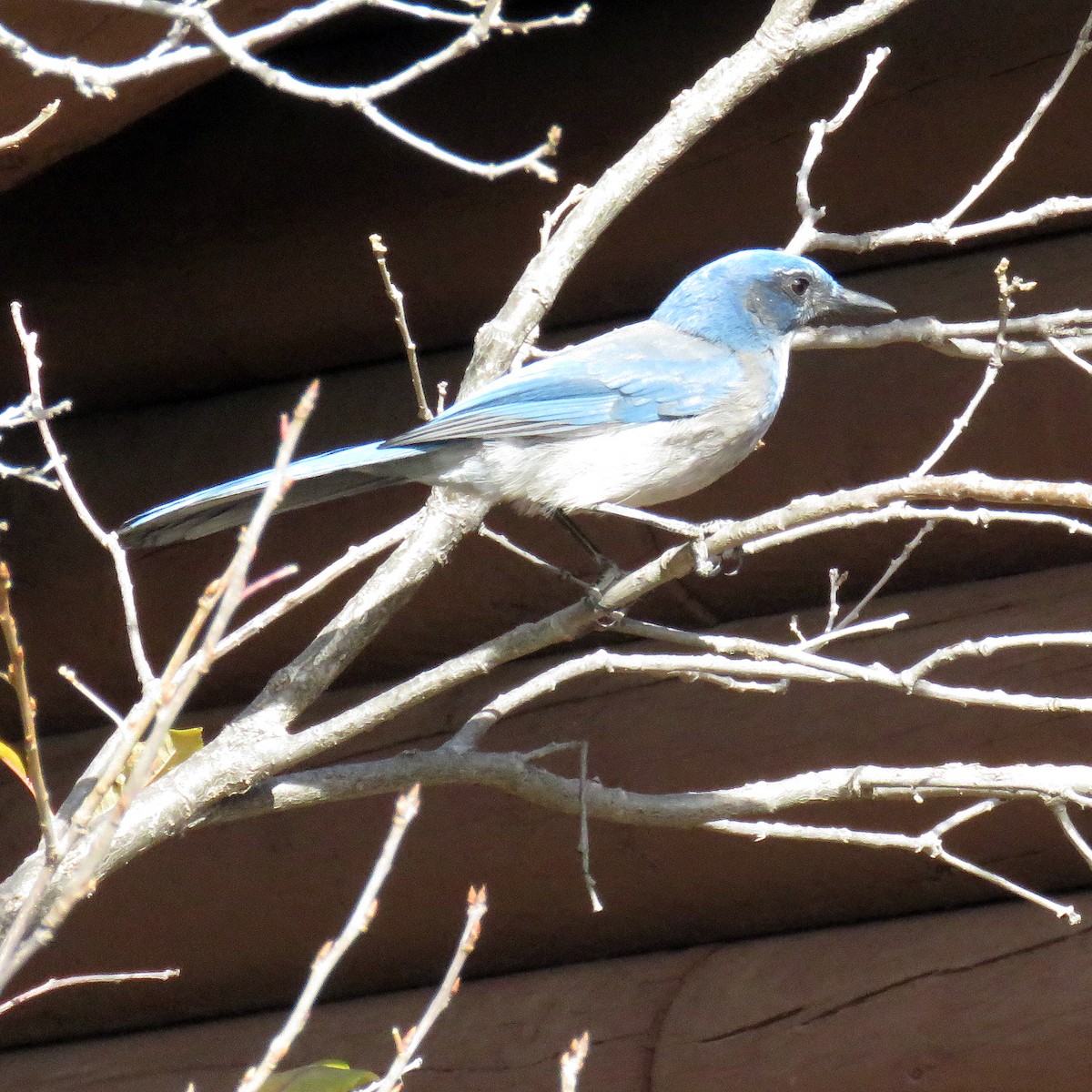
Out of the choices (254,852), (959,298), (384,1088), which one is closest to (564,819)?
(254,852)

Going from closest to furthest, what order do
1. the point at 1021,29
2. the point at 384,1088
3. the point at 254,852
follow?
the point at 384,1088 → the point at 1021,29 → the point at 254,852

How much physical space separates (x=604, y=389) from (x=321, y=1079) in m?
1.75

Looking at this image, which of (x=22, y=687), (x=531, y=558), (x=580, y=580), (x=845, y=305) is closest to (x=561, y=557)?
(x=580, y=580)

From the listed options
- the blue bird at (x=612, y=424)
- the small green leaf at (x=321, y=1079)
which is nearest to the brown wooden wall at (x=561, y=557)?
the blue bird at (x=612, y=424)

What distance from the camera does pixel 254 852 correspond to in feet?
14.5

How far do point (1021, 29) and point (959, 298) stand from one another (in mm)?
764

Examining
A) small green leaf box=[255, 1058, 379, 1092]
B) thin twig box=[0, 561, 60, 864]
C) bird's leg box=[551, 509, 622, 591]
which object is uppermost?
thin twig box=[0, 561, 60, 864]

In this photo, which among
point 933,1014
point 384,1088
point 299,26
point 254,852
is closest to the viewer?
point 384,1088

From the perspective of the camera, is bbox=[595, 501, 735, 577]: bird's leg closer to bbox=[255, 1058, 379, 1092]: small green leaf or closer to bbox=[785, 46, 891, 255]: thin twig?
bbox=[785, 46, 891, 255]: thin twig

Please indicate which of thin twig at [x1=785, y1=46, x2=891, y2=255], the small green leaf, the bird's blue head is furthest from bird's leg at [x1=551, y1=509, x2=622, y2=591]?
the small green leaf

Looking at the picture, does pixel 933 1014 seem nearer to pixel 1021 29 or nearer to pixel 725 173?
pixel 725 173

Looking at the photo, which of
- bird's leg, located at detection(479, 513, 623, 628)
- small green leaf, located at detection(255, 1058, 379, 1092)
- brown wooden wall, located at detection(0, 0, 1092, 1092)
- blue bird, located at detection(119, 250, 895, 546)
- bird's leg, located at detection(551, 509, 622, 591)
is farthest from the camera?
brown wooden wall, located at detection(0, 0, 1092, 1092)

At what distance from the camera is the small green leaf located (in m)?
2.48

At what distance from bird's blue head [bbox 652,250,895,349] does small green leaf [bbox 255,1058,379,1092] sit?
2.09 meters
